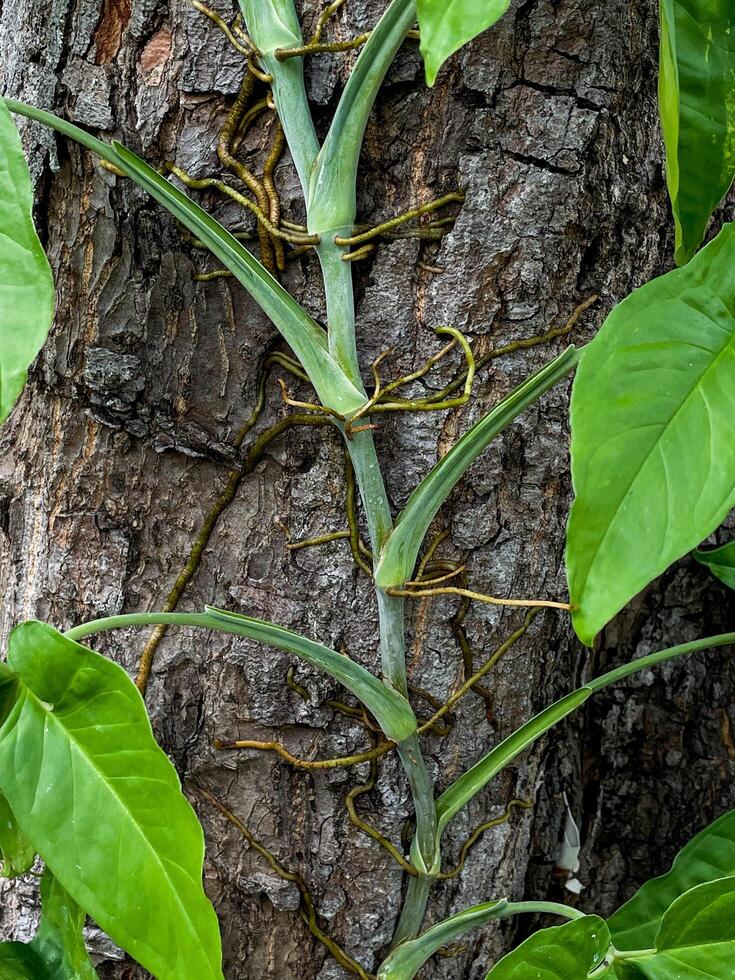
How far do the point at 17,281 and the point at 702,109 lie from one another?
0.50 meters

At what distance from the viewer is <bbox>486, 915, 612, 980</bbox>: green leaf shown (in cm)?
62

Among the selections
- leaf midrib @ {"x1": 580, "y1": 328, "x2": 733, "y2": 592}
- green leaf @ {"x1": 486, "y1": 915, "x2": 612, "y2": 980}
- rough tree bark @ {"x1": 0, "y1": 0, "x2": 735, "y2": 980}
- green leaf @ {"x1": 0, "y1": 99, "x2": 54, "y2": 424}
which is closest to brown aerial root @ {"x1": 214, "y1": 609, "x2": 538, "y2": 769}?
rough tree bark @ {"x1": 0, "y1": 0, "x2": 735, "y2": 980}

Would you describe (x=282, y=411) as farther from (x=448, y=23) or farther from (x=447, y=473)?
(x=448, y=23)

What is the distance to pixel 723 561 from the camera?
2.90ft

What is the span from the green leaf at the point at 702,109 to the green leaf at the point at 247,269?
0.95ft

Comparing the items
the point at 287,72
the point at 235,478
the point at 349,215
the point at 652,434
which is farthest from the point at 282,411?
the point at 652,434

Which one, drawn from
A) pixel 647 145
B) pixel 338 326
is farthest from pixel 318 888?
pixel 647 145

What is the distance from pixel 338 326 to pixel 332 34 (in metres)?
0.26

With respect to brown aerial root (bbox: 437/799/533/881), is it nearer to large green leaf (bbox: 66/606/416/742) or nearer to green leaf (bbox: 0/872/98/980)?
large green leaf (bbox: 66/606/416/742)

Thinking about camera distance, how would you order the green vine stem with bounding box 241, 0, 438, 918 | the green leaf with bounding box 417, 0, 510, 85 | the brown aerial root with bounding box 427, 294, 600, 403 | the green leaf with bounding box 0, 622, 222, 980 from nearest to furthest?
1. the green leaf with bounding box 417, 0, 510, 85
2. the green leaf with bounding box 0, 622, 222, 980
3. the green vine stem with bounding box 241, 0, 438, 918
4. the brown aerial root with bounding box 427, 294, 600, 403

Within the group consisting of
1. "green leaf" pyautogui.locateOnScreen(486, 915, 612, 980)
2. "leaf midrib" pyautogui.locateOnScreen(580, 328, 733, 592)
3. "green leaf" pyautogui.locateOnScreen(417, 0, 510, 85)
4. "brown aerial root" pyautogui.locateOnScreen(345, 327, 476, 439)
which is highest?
"green leaf" pyautogui.locateOnScreen(417, 0, 510, 85)

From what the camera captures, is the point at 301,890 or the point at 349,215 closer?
the point at 349,215

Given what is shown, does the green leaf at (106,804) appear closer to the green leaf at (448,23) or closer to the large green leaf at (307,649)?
the large green leaf at (307,649)

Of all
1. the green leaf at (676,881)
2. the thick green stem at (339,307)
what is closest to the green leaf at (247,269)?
the thick green stem at (339,307)
